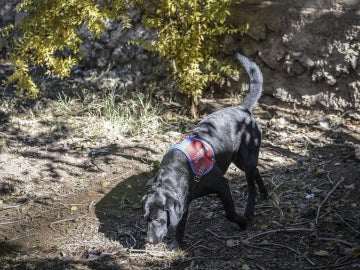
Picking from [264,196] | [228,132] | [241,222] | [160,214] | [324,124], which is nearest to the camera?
[160,214]

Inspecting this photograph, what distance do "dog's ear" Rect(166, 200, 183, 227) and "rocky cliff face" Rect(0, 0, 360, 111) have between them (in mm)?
3404

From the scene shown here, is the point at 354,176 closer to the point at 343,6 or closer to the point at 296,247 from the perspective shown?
the point at 296,247

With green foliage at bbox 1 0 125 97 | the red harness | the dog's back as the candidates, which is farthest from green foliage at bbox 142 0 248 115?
the red harness

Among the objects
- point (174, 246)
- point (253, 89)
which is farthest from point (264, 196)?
point (174, 246)

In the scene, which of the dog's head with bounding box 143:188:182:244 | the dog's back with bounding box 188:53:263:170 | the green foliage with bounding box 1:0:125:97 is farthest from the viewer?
the green foliage with bounding box 1:0:125:97

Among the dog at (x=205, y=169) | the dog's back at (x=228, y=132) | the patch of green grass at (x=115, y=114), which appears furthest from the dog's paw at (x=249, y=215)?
the patch of green grass at (x=115, y=114)

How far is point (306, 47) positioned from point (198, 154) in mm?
3144

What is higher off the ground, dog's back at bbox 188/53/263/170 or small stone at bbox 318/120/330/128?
dog's back at bbox 188/53/263/170

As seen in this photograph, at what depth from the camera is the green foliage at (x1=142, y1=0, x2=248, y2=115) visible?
604 centimetres

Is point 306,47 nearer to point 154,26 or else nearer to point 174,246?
point 154,26

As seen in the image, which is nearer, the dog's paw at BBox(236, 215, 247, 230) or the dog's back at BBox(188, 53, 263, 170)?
the dog's paw at BBox(236, 215, 247, 230)

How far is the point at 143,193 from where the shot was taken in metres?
5.06

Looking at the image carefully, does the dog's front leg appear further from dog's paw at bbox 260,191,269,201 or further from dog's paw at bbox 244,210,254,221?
dog's paw at bbox 260,191,269,201

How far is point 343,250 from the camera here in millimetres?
3668
